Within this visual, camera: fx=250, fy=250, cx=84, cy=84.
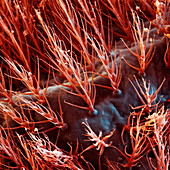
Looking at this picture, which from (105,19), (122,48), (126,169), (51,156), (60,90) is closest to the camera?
(51,156)

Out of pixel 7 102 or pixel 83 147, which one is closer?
pixel 83 147

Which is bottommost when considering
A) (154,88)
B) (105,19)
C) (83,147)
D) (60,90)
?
(83,147)

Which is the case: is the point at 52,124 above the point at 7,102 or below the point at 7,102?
below

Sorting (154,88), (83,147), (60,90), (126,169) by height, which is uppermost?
(60,90)

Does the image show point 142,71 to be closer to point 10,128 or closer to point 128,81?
point 128,81

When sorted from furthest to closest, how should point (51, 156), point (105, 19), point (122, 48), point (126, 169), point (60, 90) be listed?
point (105, 19) → point (122, 48) → point (60, 90) → point (126, 169) → point (51, 156)

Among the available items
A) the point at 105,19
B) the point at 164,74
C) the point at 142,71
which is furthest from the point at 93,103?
the point at 105,19

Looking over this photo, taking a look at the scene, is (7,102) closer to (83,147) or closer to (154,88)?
(83,147)

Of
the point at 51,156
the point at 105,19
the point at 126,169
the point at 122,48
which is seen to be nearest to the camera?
the point at 51,156

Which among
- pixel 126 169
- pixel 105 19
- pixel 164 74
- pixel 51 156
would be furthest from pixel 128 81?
pixel 105 19
